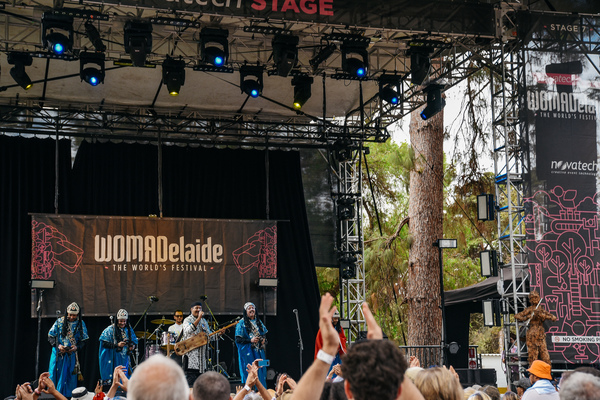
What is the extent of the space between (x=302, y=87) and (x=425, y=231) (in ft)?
15.2

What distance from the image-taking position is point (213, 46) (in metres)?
10.1

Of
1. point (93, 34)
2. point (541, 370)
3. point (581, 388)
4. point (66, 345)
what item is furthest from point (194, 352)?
point (581, 388)

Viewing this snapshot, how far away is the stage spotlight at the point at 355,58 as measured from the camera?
10.4m

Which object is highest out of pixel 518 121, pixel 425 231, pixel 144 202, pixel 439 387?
pixel 518 121

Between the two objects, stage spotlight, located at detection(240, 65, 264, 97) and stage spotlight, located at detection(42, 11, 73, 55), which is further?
stage spotlight, located at detection(240, 65, 264, 97)

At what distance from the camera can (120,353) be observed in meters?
11.4

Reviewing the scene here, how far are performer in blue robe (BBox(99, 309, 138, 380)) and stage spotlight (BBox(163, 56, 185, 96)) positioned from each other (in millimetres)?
3665

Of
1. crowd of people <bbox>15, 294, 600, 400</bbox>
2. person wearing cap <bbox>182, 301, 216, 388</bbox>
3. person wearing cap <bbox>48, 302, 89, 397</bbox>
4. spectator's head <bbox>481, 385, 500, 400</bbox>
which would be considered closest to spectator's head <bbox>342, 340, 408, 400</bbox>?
crowd of people <bbox>15, 294, 600, 400</bbox>

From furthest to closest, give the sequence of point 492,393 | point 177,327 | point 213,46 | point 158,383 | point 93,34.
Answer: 1. point 177,327
2. point 213,46
3. point 93,34
4. point 492,393
5. point 158,383

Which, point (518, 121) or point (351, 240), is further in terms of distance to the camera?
point (351, 240)

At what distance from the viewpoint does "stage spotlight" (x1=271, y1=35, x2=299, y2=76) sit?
10102mm

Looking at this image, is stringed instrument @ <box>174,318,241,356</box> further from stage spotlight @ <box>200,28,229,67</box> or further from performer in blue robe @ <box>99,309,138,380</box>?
stage spotlight @ <box>200,28,229,67</box>

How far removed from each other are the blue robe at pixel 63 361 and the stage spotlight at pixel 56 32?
431 centimetres

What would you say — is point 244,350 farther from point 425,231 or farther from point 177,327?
point 425,231
